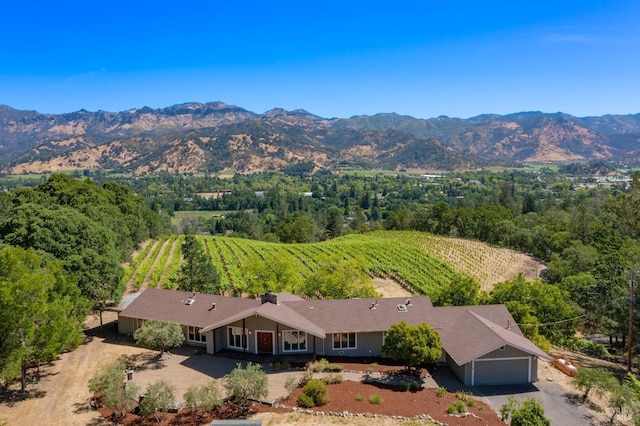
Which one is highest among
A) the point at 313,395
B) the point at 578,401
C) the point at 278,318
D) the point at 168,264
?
the point at 278,318

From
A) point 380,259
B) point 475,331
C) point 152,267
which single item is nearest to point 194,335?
point 475,331

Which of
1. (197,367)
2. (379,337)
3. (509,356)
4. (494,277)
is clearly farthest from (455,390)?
(494,277)

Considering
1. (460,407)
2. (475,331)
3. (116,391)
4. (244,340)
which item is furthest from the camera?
(244,340)

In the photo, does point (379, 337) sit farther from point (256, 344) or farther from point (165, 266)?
point (165, 266)

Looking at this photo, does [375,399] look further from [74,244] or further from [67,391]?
[74,244]

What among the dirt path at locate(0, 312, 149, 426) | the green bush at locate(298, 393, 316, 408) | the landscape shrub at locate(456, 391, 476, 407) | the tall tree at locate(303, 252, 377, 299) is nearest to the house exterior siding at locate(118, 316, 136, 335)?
the dirt path at locate(0, 312, 149, 426)

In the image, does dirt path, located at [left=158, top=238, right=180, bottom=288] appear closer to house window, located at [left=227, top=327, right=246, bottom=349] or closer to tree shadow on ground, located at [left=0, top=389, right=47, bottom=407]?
house window, located at [left=227, top=327, right=246, bottom=349]

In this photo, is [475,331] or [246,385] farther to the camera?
[475,331]
